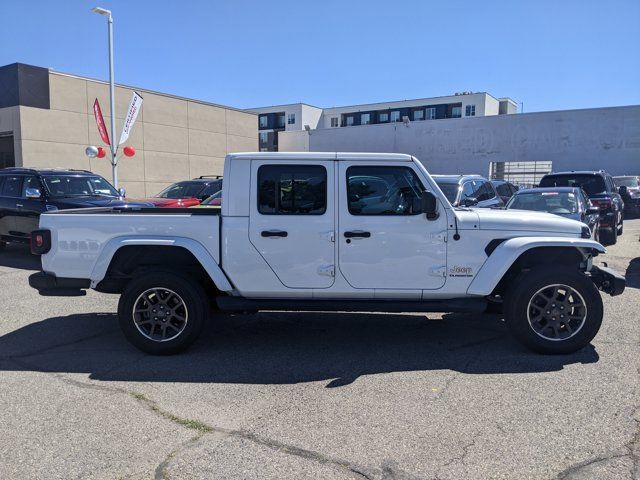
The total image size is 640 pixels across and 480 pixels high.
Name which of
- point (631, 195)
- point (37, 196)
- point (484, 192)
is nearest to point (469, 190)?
point (484, 192)

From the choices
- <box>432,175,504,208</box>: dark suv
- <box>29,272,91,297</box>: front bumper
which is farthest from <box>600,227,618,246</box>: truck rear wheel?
<box>29,272,91,297</box>: front bumper

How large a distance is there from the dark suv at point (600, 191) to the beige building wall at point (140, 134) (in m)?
19.1

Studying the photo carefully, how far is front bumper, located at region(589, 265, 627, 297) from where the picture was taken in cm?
517

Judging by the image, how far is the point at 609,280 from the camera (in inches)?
206

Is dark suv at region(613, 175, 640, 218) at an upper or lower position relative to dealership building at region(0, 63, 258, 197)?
lower

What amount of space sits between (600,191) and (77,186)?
1271cm

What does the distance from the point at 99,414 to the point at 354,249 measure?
2.60 m

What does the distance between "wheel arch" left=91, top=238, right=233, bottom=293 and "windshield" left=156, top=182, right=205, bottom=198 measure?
389 inches

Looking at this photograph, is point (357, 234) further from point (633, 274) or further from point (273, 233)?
point (633, 274)

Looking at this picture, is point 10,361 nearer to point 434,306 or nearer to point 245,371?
point 245,371

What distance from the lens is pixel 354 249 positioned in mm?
5008

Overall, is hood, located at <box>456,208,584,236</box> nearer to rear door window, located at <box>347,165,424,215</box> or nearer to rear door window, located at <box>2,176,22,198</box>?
rear door window, located at <box>347,165,424,215</box>

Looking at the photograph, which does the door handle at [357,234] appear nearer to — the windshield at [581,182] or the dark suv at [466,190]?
the dark suv at [466,190]

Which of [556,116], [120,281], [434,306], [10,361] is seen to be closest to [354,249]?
[434,306]
